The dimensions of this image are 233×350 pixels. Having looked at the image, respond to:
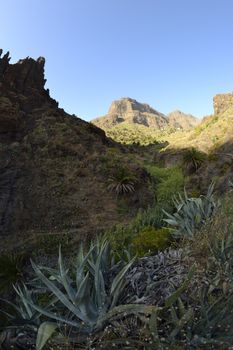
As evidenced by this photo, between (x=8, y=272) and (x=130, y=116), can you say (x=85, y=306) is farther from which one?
(x=130, y=116)

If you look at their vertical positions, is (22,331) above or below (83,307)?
below

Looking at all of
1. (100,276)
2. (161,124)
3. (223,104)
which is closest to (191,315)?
(100,276)

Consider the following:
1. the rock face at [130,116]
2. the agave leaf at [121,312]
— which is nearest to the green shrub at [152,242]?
the agave leaf at [121,312]

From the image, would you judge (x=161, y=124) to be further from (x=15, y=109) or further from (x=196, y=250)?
(x=196, y=250)

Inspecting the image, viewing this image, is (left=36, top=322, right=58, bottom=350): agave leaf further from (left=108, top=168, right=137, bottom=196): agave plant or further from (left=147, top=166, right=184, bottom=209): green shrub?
(left=108, top=168, right=137, bottom=196): agave plant

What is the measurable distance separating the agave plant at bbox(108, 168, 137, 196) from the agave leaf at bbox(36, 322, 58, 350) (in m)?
15.0

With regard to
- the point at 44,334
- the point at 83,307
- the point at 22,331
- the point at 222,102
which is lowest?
the point at 22,331

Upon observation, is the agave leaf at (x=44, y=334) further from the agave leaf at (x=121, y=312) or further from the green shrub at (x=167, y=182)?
the green shrub at (x=167, y=182)

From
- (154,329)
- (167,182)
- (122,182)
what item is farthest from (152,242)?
(167,182)

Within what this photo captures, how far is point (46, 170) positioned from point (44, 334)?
55.0ft

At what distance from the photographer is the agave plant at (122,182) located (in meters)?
19.1

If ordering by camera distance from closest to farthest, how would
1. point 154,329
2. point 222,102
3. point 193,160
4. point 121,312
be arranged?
point 154,329 < point 121,312 < point 193,160 < point 222,102

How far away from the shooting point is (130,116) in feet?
382

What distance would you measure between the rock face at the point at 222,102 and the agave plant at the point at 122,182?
60.0 feet
